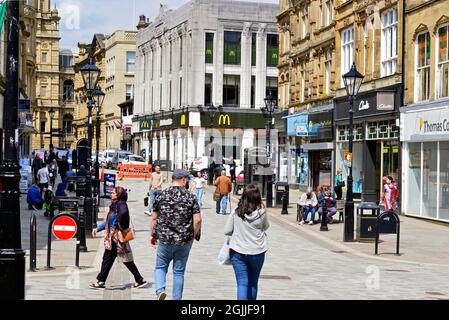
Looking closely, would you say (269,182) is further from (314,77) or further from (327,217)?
(314,77)

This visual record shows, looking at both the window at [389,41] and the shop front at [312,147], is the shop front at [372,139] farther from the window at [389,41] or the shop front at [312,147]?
the shop front at [312,147]

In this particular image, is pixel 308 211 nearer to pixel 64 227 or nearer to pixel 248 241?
pixel 64 227

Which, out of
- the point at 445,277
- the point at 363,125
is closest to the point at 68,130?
the point at 363,125

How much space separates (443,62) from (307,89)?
66.3 ft

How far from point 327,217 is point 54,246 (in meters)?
10.9

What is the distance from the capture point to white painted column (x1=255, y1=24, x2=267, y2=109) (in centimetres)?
7806

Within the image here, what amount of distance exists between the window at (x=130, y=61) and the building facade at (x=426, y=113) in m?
73.0

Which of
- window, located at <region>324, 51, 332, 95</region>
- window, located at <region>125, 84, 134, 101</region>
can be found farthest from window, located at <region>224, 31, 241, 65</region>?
window, located at <region>324, 51, 332, 95</region>

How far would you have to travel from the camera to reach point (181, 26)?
7881 centimetres

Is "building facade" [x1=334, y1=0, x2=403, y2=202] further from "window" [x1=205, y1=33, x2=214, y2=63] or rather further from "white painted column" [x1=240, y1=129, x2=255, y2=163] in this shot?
"window" [x1=205, y1=33, x2=214, y2=63]

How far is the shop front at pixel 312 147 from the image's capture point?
145 ft

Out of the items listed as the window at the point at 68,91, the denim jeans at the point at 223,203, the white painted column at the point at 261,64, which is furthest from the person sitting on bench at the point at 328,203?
the window at the point at 68,91

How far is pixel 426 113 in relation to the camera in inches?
1203

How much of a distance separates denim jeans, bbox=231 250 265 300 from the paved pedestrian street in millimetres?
2076
